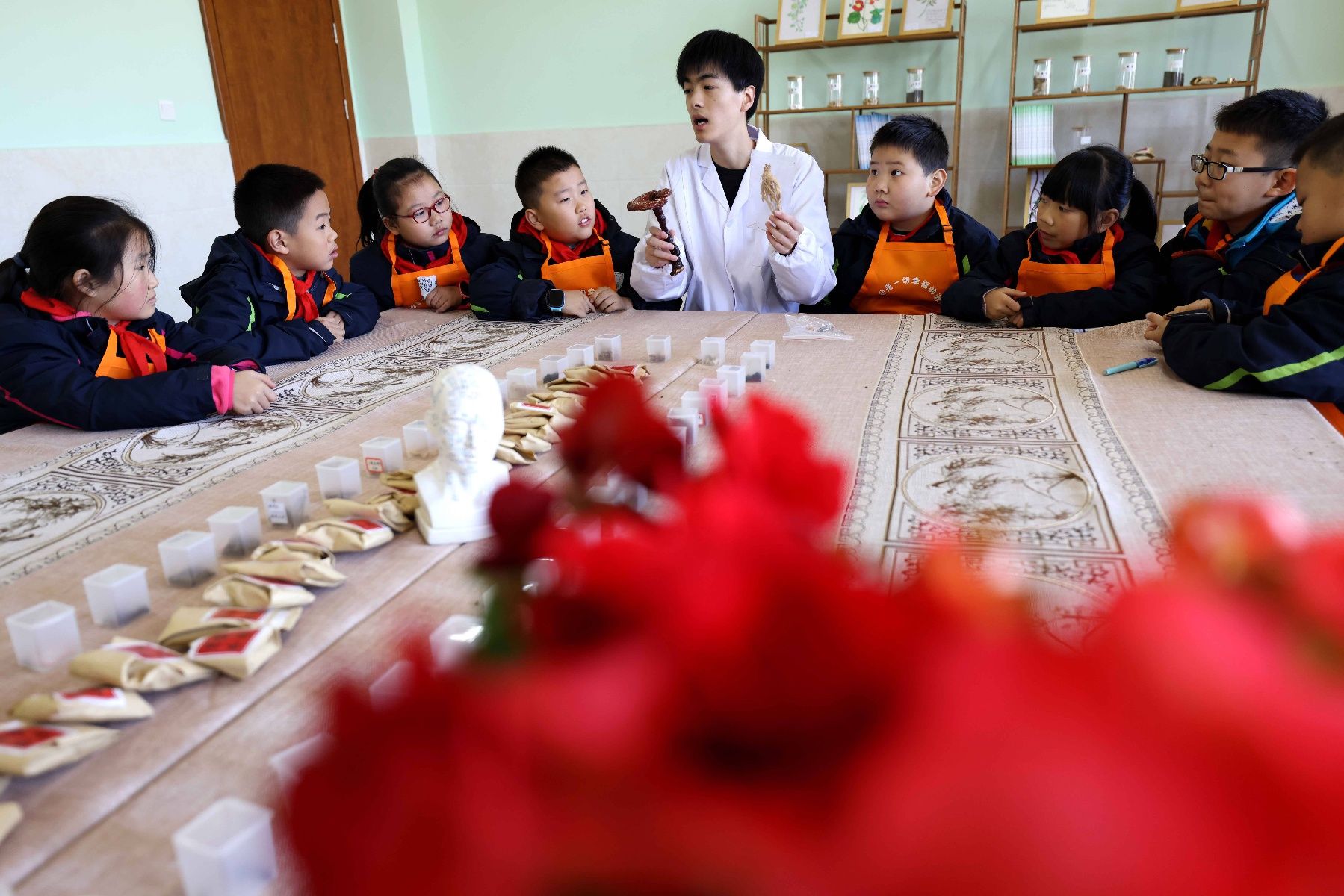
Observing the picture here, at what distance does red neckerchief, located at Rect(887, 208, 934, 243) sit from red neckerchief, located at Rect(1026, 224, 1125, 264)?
12.4 inches

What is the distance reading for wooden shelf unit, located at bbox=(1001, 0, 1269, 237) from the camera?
361 cm

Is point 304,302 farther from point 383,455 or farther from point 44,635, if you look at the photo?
point 44,635

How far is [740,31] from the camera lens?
175 inches

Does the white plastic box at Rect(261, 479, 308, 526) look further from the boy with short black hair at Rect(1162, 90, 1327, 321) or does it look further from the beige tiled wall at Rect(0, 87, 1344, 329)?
the beige tiled wall at Rect(0, 87, 1344, 329)

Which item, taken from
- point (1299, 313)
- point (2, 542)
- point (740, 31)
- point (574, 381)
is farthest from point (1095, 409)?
point (740, 31)

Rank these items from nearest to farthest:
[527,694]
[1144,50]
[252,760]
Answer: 1. [527,694]
2. [252,760]
3. [1144,50]

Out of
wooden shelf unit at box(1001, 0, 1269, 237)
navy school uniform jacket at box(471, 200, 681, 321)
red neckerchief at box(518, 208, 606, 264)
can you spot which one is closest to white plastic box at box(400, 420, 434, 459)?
navy school uniform jacket at box(471, 200, 681, 321)

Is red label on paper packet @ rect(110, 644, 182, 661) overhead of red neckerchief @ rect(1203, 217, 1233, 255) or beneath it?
beneath

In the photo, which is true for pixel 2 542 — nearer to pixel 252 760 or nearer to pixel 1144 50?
pixel 252 760

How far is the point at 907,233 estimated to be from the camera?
96.1 inches

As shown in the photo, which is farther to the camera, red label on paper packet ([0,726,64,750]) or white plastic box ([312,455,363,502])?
white plastic box ([312,455,363,502])

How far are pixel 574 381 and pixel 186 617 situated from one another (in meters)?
0.75

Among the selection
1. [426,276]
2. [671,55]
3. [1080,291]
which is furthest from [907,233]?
[671,55]

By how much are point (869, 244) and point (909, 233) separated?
12 centimetres
